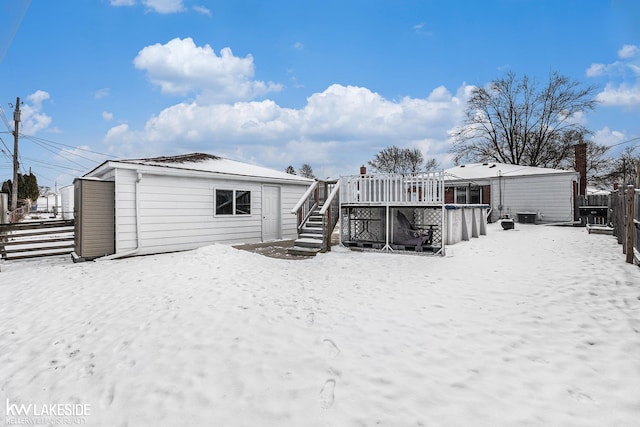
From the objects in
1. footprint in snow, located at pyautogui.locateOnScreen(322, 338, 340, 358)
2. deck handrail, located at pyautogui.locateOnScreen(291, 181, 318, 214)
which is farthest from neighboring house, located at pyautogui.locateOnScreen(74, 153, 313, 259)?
footprint in snow, located at pyautogui.locateOnScreen(322, 338, 340, 358)

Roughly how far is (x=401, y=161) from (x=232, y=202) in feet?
94.5

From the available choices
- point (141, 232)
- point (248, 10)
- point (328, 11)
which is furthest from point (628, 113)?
point (141, 232)

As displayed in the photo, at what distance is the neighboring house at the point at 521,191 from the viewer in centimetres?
1728

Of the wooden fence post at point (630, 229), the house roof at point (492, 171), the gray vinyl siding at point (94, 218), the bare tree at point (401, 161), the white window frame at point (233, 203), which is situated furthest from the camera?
the bare tree at point (401, 161)

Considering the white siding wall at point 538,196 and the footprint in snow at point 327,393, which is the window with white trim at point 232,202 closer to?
the footprint in snow at point 327,393

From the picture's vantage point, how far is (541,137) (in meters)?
28.5

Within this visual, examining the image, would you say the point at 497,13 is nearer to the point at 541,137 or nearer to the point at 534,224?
the point at 534,224

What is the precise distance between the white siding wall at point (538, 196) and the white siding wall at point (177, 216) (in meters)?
14.7

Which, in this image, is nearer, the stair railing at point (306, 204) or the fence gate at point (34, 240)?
the fence gate at point (34, 240)

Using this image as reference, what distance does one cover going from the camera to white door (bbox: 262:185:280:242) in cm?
1231

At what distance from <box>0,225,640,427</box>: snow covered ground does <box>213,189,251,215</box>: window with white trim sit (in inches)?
180

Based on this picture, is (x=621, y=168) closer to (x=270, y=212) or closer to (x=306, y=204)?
(x=306, y=204)

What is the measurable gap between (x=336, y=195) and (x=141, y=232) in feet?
19.1

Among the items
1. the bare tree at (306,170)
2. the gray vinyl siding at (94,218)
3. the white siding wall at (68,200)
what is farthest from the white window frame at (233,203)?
the bare tree at (306,170)
